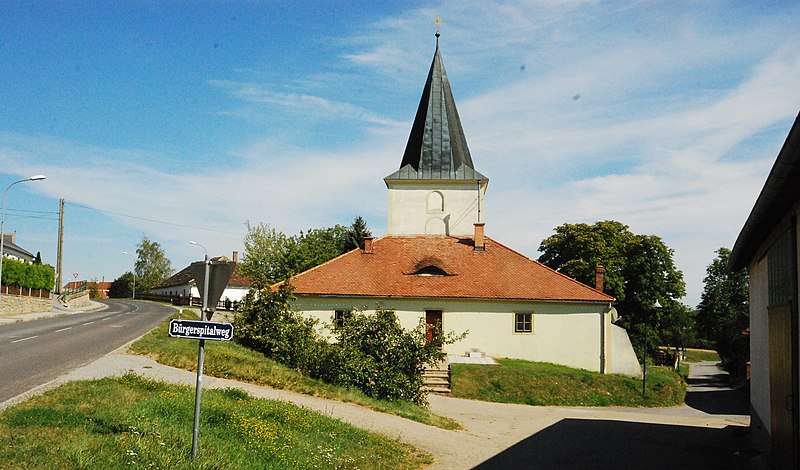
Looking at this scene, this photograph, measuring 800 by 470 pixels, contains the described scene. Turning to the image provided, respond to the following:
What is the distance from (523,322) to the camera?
105 feet

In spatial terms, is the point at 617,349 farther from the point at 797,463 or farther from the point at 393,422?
the point at 797,463

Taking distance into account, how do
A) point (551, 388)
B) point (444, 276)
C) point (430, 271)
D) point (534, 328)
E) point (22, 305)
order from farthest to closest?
point (22, 305) < point (430, 271) < point (444, 276) < point (534, 328) < point (551, 388)

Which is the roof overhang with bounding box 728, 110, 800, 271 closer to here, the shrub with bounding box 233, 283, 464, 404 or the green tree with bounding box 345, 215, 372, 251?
the shrub with bounding box 233, 283, 464, 404

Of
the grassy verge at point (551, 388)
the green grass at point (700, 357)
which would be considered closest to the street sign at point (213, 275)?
the grassy verge at point (551, 388)

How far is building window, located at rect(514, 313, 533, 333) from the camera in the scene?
3200 centimetres

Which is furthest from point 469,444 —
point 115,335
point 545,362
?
point 545,362

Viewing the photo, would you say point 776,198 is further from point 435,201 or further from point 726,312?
point 726,312

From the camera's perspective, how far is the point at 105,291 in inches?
5340

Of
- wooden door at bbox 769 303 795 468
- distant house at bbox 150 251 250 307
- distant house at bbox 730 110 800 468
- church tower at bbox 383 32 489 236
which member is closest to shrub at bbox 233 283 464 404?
distant house at bbox 730 110 800 468

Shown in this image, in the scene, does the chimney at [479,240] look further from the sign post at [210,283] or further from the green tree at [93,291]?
the green tree at [93,291]

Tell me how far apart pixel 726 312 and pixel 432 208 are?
89.3ft

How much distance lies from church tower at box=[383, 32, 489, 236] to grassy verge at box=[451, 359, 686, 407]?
13.6 meters

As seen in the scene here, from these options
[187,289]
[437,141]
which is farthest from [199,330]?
[187,289]

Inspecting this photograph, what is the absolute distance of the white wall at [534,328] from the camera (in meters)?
31.7
